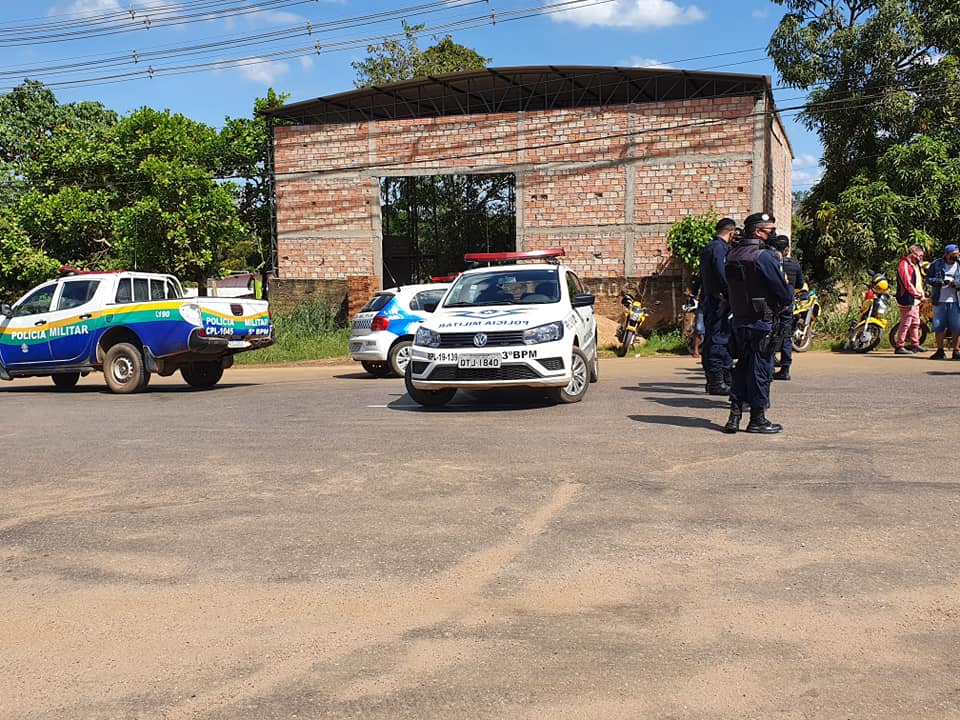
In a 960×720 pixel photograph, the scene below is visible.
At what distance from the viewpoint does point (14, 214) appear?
3300 centimetres

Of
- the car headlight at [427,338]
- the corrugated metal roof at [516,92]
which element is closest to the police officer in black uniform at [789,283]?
the car headlight at [427,338]

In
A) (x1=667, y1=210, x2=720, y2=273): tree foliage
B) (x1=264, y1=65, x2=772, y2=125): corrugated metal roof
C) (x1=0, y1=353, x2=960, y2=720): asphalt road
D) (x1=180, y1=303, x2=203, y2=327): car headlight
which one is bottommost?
(x1=0, y1=353, x2=960, y2=720): asphalt road

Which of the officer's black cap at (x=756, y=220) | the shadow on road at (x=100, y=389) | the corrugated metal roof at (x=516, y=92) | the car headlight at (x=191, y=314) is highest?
the corrugated metal roof at (x=516, y=92)

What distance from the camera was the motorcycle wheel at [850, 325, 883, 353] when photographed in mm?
17203

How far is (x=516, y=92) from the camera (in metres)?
28.0

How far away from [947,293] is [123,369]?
12700 mm

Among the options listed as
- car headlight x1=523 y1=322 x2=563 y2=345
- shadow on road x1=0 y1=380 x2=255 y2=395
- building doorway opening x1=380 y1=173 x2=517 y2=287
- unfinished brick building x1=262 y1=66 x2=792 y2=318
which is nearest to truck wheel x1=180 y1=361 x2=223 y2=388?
shadow on road x1=0 y1=380 x2=255 y2=395

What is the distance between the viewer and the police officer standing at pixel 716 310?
11000mm

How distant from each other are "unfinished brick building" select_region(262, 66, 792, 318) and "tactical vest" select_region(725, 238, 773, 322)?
53.0 ft

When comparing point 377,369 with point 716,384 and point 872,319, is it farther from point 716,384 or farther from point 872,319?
point 872,319

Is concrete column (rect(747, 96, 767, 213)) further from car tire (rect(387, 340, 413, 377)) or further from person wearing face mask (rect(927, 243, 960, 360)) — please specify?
car tire (rect(387, 340, 413, 377))

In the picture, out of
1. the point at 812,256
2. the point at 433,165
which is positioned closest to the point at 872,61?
the point at 812,256

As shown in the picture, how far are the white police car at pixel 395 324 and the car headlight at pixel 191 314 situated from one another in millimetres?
2823

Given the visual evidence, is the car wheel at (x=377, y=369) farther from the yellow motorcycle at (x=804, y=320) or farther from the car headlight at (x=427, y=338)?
the yellow motorcycle at (x=804, y=320)
